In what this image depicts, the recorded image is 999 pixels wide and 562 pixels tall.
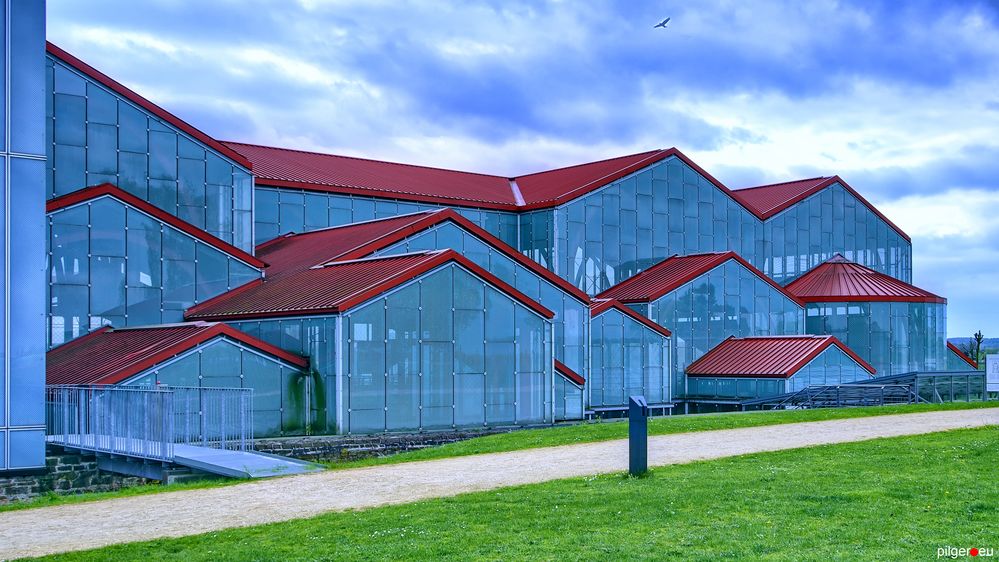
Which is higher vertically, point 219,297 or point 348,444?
point 219,297

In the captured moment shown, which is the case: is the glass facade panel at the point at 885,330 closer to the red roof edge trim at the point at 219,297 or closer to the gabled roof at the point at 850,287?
the gabled roof at the point at 850,287

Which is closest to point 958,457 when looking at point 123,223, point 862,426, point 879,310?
point 862,426

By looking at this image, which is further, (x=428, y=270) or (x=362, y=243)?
(x=362, y=243)

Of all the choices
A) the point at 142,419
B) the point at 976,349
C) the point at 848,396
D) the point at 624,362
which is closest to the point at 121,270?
the point at 142,419

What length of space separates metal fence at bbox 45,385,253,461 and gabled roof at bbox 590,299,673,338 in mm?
22068

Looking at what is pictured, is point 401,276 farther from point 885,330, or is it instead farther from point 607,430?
point 885,330

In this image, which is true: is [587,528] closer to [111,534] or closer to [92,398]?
[111,534]

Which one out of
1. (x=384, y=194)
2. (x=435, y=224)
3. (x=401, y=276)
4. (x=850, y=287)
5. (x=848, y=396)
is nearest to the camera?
(x=401, y=276)

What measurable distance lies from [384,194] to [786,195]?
31192mm

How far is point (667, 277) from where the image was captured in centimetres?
6119

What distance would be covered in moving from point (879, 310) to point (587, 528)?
179 ft

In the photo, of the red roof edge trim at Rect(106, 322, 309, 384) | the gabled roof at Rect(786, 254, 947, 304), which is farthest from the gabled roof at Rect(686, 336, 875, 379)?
the red roof edge trim at Rect(106, 322, 309, 384)

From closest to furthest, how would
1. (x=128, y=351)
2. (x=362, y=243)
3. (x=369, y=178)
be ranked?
(x=128, y=351) < (x=362, y=243) < (x=369, y=178)

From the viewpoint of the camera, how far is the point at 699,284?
6062 cm
